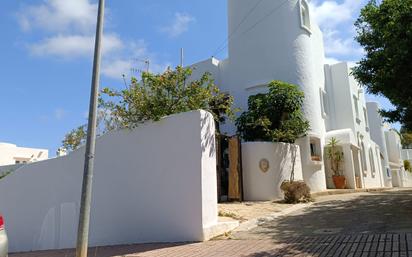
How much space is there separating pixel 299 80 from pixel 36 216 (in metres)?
13.1

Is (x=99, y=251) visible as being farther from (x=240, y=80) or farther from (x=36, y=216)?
(x=240, y=80)

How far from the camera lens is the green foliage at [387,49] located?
A: 27.1 ft

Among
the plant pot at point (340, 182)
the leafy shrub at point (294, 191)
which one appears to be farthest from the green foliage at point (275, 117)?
the plant pot at point (340, 182)

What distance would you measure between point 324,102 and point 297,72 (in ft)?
12.1

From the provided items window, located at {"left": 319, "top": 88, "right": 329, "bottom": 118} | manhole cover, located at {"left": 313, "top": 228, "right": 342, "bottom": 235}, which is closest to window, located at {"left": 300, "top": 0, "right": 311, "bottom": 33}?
window, located at {"left": 319, "top": 88, "right": 329, "bottom": 118}

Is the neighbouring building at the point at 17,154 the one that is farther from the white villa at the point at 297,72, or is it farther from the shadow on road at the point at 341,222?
the shadow on road at the point at 341,222

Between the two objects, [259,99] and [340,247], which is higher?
[259,99]

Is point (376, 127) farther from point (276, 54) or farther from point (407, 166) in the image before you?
point (276, 54)

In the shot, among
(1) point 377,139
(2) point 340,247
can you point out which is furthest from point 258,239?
(1) point 377,139

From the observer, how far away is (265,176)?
46.3ft

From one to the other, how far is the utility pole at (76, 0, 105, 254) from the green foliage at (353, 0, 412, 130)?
6.40 metres

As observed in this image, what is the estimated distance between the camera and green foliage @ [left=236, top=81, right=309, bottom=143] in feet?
51.1

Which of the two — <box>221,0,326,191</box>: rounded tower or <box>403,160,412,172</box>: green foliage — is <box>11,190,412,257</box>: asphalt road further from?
<box>403,160,412,172</box>: green foliage

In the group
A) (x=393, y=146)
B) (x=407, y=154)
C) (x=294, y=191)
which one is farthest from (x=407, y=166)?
(x=294, y=191)
